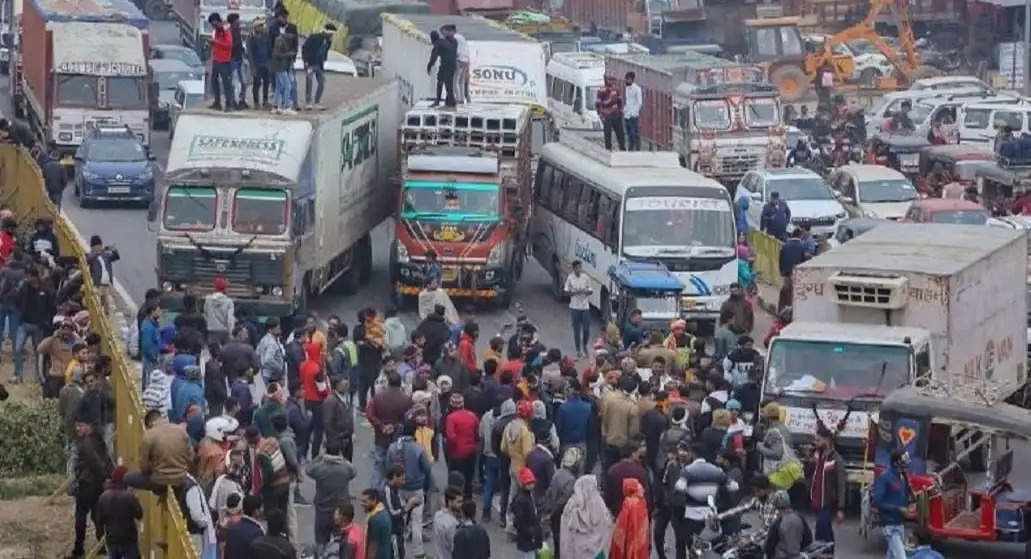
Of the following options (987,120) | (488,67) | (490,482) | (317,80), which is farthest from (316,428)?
(987,120)

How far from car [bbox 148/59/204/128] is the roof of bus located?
67.4 ft

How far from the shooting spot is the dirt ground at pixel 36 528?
25594mm

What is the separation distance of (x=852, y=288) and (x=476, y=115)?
12.7 m

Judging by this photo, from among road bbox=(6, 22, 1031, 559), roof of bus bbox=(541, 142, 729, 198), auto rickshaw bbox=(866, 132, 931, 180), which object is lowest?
road bbox=(6, 22, 1031, 559)

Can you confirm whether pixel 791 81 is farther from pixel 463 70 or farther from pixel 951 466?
pixel 951 466

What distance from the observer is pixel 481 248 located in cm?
3875

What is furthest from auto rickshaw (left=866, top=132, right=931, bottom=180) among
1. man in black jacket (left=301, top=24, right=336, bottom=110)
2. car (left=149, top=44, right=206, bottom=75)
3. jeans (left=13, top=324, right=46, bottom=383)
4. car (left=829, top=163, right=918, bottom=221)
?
jeans (left=13, top=324, right=46, bottom=383)

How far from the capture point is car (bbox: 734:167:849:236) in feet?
146

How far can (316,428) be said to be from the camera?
27.4 m

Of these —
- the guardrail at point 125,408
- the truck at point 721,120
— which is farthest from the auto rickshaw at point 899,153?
the guardrail at point 125,408

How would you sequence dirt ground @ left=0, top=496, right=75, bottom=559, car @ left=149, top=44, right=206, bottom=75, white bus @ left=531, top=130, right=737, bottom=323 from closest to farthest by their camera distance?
1. dirt ground @ left=0, top=496, right=75, bottom=559
2. white bus @ left=531, top=130, right=737, bottom=323
3. car @ left=149, top=44, right=206, bottom=75

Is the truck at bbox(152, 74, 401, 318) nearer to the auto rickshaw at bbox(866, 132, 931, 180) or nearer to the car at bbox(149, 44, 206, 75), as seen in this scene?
the auto rickshaw at bbox(866, 132, 931, 180)

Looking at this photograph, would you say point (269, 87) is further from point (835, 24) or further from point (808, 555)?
point (835, 24)

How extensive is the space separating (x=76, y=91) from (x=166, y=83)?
27.5ft
